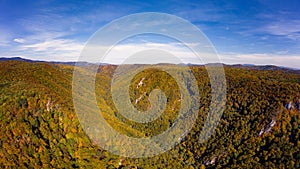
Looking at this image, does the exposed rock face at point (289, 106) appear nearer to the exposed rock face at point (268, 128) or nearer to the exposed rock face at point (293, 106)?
the exposed rock face at point (293, 106)

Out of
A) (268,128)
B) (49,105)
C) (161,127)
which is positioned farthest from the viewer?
(161,127)

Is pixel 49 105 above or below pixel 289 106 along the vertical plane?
above

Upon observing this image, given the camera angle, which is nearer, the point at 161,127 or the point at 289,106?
the point at 289,106

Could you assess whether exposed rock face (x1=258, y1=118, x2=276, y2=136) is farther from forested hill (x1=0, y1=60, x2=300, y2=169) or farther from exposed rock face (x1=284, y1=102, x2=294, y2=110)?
exposed rock face (x1=284, y1=102, x2=294, y2=110)

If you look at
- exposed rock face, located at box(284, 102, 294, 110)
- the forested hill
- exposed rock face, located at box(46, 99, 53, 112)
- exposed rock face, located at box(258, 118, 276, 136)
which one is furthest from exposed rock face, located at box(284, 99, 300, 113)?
exposed rock face, located at box(46, 99, 53, 112)

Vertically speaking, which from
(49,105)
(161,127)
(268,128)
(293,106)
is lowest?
(161,127)

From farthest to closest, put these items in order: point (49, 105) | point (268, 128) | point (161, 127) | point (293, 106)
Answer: point (161, 127) < point (268, 128) < point (293, 106) < point (49, 105)

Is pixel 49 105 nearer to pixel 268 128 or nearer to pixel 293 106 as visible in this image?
pixel 268 128

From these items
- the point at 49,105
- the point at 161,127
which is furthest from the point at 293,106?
the point at 49,105

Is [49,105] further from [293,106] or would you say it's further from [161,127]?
[293,106]
